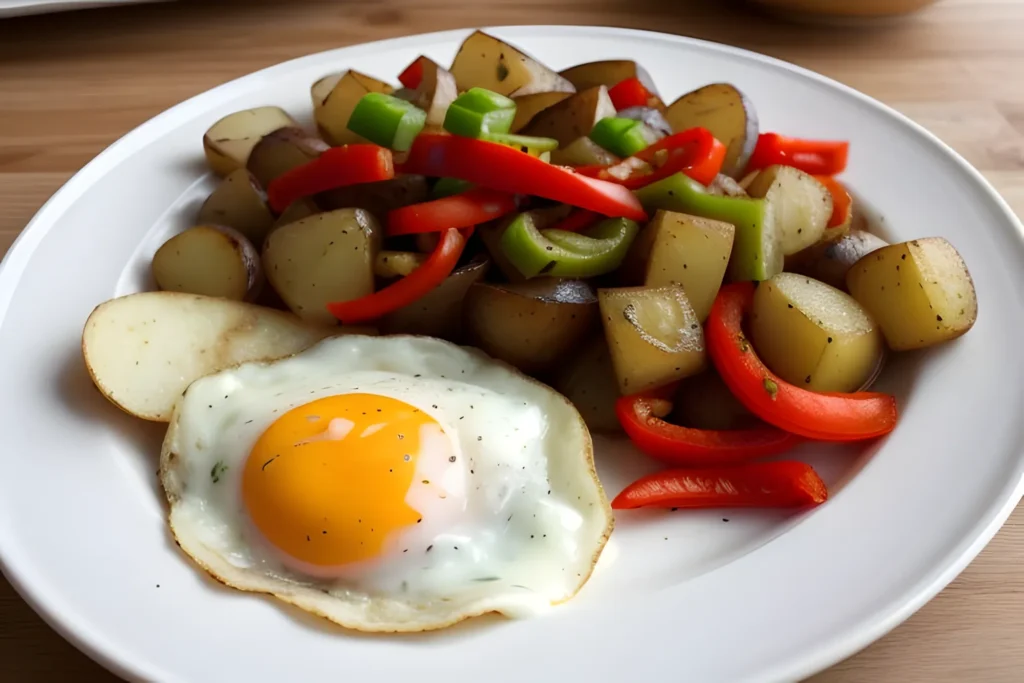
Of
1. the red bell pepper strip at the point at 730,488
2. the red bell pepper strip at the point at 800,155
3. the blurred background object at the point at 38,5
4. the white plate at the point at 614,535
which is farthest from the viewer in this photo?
the blurred background object at the point at 38,5

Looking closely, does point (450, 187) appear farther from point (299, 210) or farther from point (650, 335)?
point (650, 335)

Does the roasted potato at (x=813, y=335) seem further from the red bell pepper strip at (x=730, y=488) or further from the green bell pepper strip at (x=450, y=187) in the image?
the green bell pepper strip at (x=450, y=187)

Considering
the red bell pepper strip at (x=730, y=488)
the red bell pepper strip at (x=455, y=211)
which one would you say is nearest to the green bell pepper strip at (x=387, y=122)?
the red bell pepper strip at (x=455, y=211)

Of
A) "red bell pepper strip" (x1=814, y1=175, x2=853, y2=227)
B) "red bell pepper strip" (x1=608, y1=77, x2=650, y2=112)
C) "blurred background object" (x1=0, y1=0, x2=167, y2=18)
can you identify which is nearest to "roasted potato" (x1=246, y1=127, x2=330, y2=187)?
"red bell pepper strip" (x1=608, y1=77, x2=650, y2=112)

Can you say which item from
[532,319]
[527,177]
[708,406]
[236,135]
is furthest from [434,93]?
[708,406]

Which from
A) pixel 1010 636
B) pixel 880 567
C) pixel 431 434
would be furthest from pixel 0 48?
pixel 1010 636

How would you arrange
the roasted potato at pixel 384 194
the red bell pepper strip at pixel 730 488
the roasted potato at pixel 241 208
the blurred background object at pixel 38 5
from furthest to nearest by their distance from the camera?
1. the blurred background object at pixel 38 5
2. the roasted potato at pixel 241 208
3. the roasted potato at pixel 384 194
4. the red bell pepper strip at pixel 730 488

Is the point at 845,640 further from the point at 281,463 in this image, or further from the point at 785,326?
the point at 281,463
